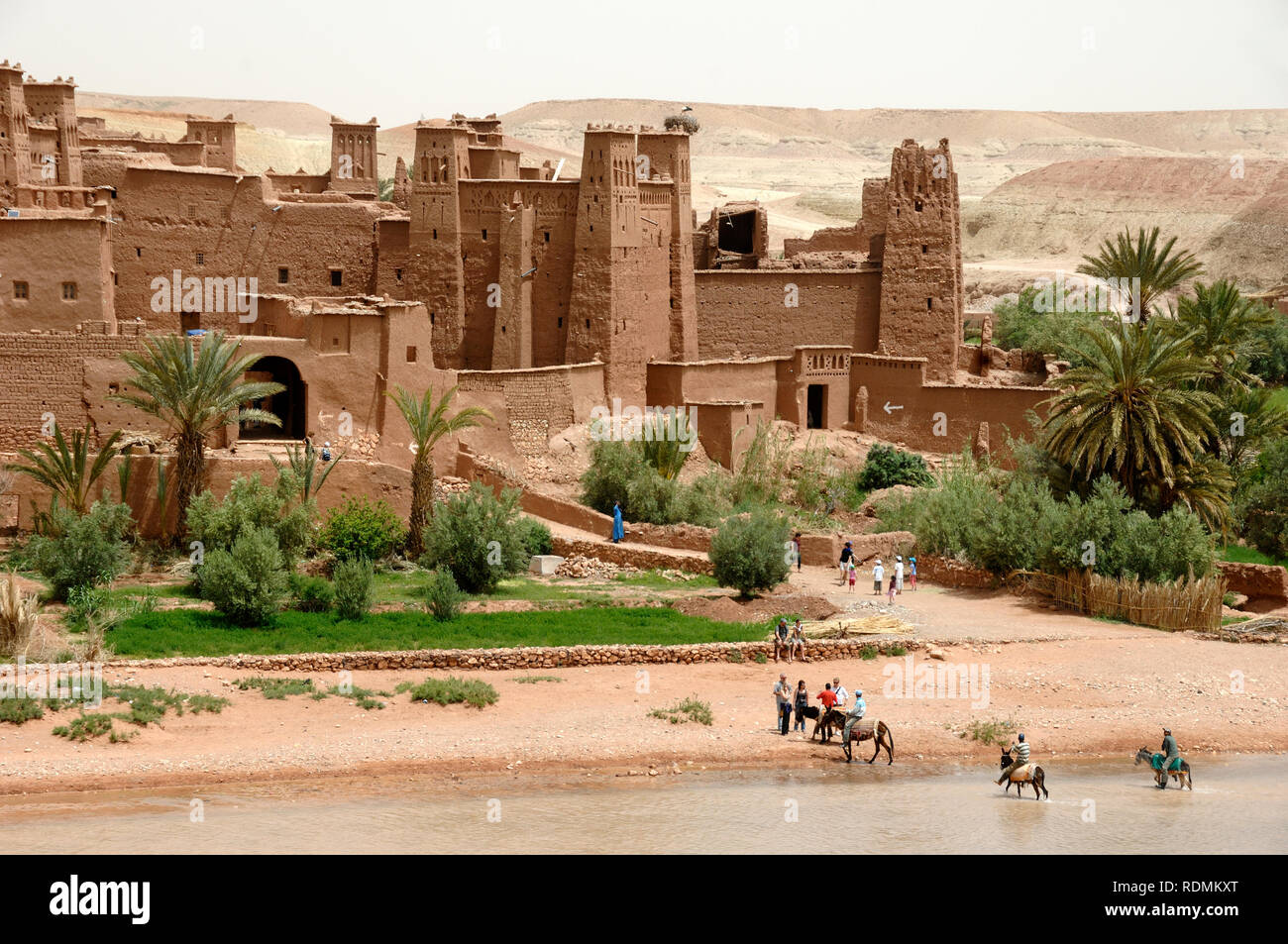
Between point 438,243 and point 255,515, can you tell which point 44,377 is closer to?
point 255,515

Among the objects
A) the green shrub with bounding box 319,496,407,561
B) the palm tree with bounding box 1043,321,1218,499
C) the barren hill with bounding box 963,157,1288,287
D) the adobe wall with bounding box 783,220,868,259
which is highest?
the barren hill with bounding box 963,157,1288,287

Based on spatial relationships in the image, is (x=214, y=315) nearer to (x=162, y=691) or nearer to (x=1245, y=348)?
(x=162, y=691)

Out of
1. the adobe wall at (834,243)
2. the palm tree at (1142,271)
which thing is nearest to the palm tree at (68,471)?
the adobe wall at (834,243)

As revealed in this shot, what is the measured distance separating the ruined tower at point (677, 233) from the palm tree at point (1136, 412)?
12339 mm

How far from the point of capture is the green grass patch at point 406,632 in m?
25.9

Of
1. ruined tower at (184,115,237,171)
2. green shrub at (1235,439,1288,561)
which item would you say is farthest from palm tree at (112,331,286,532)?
green shrub at (1235,439,1288,561)

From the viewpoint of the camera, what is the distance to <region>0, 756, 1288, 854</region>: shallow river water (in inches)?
791

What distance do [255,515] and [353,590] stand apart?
8.76ft

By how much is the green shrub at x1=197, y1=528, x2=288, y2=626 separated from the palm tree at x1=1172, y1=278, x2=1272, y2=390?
810 inches

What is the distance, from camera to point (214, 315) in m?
38.7

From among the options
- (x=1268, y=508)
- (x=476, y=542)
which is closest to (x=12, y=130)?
(x=476, y=542)

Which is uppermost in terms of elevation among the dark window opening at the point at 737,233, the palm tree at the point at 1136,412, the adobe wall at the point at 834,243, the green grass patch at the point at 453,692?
the dark window opening at the point at 737,233

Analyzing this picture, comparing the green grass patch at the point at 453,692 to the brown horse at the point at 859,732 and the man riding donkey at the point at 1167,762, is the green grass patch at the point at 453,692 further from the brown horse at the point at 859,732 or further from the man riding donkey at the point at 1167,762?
the man riding donkey at the point at 1167,762

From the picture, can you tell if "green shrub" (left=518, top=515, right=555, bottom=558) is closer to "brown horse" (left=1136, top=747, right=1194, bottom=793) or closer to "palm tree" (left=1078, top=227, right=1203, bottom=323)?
"brown horse" (left=1136, top=747, right=1194, bottom=793)
